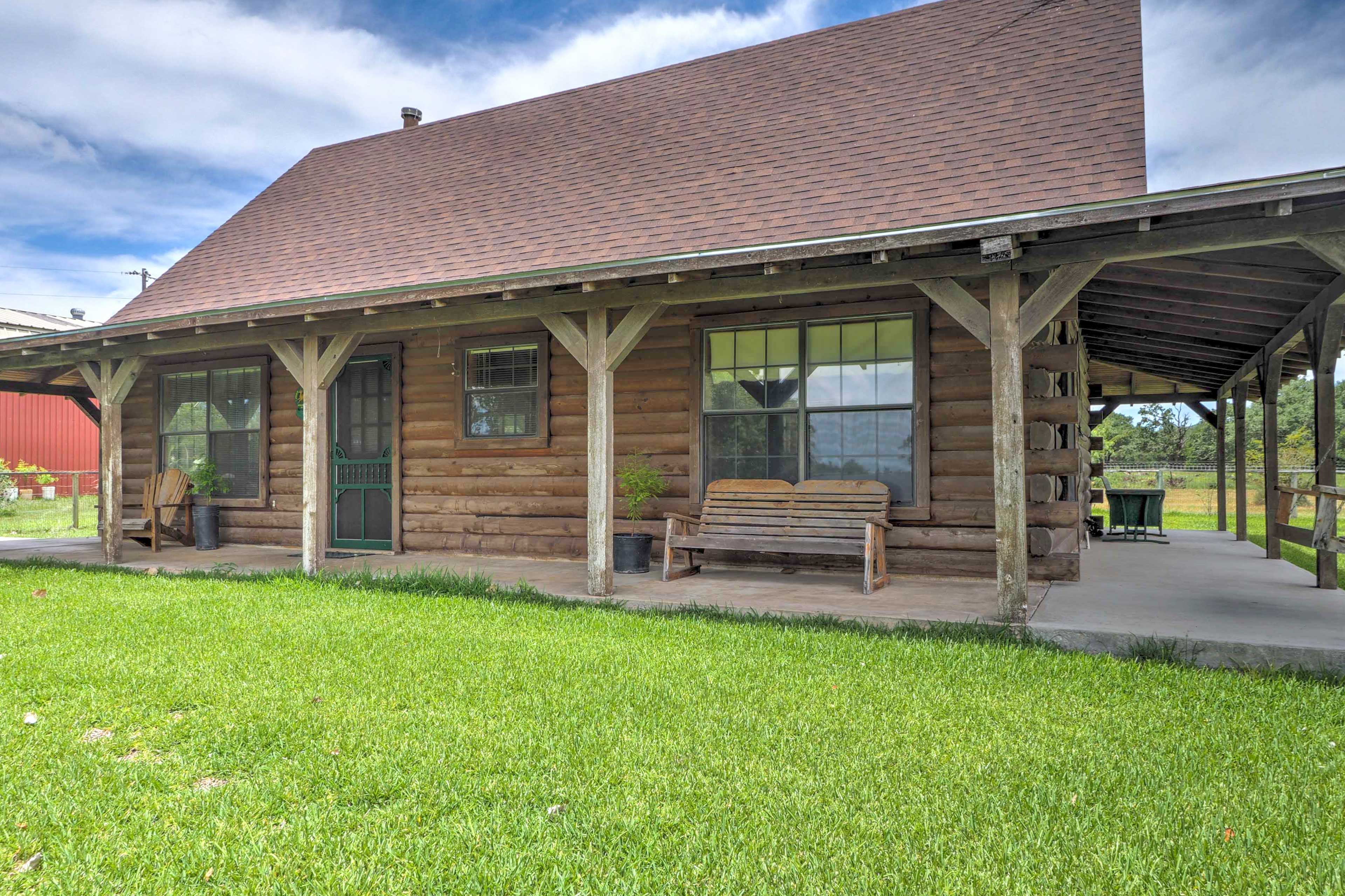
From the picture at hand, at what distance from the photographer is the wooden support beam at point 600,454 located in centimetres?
616

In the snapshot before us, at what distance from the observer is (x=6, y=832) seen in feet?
8.02

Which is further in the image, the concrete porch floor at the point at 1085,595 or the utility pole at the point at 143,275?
the utility pole at the point at 143,275

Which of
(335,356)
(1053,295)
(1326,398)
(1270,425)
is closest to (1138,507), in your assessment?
(1270,425)

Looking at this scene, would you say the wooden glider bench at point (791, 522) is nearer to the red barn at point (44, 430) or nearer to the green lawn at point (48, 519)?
the green lawn at point (48, 519)

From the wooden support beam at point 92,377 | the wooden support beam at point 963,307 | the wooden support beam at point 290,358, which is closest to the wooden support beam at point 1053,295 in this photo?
the wooden support beam at point 963,307

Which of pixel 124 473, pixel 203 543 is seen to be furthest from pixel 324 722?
pixel 124 473

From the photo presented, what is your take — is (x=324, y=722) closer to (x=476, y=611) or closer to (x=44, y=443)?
(x=476, y=611)

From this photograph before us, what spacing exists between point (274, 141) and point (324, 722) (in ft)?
156

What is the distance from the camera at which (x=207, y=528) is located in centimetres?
984

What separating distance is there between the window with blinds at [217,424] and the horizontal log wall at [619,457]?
1.03 ft

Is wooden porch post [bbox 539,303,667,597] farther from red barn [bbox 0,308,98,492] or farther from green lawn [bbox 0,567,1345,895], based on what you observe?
red barn [bbox 0,308,98,492]

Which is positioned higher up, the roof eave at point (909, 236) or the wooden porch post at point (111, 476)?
the roof eave at point (909, 236)

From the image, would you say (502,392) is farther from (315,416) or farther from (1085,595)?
(1085,595)

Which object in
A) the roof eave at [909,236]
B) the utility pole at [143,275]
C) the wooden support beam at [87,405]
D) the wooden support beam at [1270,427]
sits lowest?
the wooden support beam at [1270,427]
